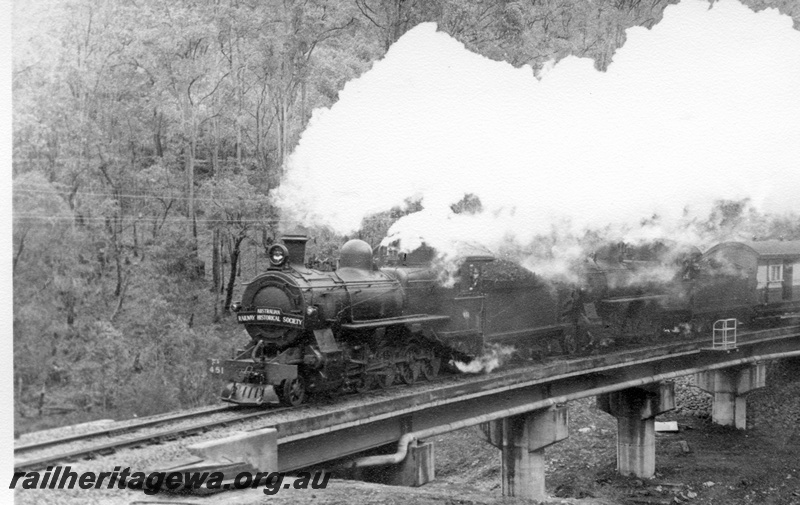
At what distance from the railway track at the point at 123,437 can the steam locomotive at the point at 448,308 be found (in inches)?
18.4

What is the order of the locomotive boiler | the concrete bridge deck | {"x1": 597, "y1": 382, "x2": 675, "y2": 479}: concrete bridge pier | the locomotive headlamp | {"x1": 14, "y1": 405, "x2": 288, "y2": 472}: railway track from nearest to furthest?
{"x1": 14, "y1": 405, "x2": 288, "y2": 472}: railway track < the concrete bridge deck < the locomotive boiler < the locomotive headlamp < {"x1": 597, "y1": 382, "x2": 675, "y2": 479}: concrete bridge pier

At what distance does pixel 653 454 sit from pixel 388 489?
1072cm


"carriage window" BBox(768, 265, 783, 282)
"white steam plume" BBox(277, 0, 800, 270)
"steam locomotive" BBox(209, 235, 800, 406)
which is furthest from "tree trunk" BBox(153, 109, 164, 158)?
"carriage window" BBox(768, 265, 783, 282)

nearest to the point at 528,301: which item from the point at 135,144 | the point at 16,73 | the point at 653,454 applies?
the point at 653,454

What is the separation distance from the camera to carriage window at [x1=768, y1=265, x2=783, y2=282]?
20.8 metres

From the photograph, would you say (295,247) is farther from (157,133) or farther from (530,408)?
(157,133)

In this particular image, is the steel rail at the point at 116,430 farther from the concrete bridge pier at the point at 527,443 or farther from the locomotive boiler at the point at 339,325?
the concrete bridge pier at the point at 527,443

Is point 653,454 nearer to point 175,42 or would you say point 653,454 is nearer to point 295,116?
point 295,116

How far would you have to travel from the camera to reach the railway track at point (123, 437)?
28.1ft

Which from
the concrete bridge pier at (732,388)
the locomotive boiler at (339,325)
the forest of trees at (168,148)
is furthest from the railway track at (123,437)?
the concrete bridge pier at (732,388)

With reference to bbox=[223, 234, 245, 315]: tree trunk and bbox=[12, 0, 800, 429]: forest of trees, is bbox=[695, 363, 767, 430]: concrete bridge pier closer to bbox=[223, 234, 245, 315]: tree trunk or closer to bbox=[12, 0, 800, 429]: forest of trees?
bbox=[12, 0, 800, 429]: forest of trees

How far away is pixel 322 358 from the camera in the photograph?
1158 centimetres

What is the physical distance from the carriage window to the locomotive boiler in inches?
447

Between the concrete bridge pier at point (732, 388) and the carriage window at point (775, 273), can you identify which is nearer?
the carriage window at point (775, 273)
